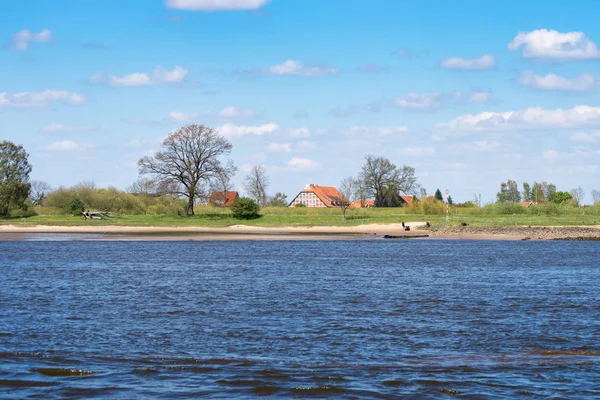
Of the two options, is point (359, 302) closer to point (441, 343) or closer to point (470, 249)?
point (441, 343)

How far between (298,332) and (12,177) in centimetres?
6990

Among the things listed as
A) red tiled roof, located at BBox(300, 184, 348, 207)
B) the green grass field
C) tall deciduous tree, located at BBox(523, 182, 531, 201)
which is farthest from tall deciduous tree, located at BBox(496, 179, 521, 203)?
the green grass field

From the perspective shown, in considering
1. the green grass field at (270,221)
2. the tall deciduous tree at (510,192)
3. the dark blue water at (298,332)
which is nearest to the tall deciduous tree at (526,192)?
the tall deciduous tree at (510,192)

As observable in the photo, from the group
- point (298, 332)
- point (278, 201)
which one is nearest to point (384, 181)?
point (278, 201)

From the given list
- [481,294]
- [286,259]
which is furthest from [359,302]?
[286,259]

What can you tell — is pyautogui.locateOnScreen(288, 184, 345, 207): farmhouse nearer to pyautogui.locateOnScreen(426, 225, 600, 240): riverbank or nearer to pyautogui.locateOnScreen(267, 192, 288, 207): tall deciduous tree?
pyautogui.locateOnScreen(267, 192, 288, 207): tall deciduous tree

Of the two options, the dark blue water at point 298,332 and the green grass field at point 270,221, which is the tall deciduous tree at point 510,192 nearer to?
the green grass field at point 270,221

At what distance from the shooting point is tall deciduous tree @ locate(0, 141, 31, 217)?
74.8 metres

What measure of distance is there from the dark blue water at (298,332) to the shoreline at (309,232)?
87.9 feet

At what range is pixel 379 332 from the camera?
14.5 metres

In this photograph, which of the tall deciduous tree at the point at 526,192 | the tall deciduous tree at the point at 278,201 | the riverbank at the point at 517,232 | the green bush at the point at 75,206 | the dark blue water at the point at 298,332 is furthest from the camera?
the tall deciduous tree at the point at 526,192

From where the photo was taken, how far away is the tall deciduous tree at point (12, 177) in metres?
74.8

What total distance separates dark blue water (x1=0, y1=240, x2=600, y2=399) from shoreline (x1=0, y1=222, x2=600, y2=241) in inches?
1055

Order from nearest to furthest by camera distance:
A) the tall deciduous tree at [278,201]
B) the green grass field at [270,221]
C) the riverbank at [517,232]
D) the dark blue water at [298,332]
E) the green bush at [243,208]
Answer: the dark blue water at [298,332]
the riverbank at [517,232]
the green grass field at [270,221]
the green bush at [243,208]
the tall deciduous tree at [278,201]
